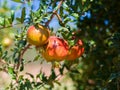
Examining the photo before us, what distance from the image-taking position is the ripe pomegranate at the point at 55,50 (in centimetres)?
133

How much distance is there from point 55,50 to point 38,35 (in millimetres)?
87

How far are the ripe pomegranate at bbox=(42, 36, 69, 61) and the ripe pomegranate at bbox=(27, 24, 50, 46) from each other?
0.03 metres

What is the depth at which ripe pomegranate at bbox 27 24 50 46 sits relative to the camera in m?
1.29

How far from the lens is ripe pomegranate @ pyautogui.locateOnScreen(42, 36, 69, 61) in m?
1.33

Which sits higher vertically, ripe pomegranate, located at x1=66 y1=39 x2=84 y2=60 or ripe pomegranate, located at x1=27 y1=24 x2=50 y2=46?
ripe pomegranate, located at x1=27 y1=24 x2=50 y2=46

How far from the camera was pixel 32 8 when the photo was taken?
1341 mm

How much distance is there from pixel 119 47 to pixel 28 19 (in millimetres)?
333

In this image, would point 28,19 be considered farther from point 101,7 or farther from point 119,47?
point 101,7

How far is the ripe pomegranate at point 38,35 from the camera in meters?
1.29

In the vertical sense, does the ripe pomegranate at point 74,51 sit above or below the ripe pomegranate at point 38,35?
below

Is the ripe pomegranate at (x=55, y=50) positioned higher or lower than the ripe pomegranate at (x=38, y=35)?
lower

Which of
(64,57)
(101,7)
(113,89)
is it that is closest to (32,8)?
(64,57)

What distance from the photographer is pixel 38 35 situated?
129cm

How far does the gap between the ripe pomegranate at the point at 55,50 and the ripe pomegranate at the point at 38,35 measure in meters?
0.03
